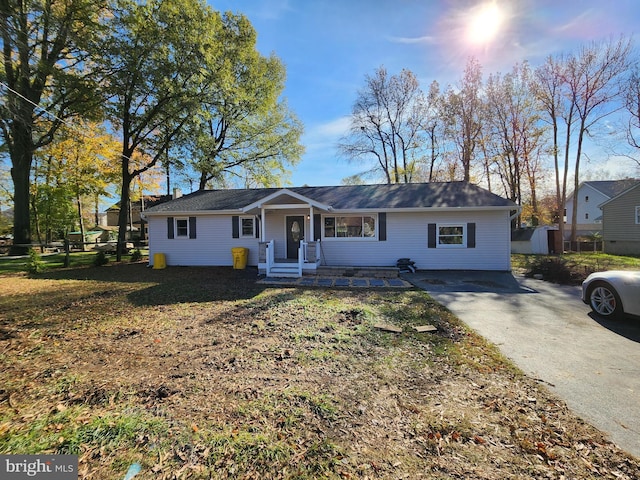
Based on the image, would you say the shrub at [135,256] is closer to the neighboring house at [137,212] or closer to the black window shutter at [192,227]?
the black window shutter at [192,227]

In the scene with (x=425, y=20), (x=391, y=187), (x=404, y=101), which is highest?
(x=404, y=101)

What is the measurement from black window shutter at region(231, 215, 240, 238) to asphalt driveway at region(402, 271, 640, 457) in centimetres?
851

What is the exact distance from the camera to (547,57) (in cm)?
1753

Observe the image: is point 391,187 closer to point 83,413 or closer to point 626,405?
point 626,405

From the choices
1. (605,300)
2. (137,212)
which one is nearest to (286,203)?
(605,300)

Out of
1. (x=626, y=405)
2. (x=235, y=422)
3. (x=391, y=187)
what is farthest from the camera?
(x=391, y=187)

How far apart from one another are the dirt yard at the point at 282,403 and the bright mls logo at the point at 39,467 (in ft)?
0.21

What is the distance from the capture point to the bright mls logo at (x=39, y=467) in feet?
6.09

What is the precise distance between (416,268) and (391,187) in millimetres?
4661

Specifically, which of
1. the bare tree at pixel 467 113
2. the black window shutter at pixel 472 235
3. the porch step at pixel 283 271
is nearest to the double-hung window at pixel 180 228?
the porch step at pixel 283 271

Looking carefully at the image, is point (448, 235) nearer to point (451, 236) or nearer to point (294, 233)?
point (451, 236)

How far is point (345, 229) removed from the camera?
462 inches

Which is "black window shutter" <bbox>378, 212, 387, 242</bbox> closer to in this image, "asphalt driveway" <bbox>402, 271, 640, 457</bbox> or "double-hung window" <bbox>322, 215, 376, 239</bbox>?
"double-hung window" <bbox>322, 215, 376, 239</bbox>

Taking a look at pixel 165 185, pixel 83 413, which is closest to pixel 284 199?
pixel 83 413
